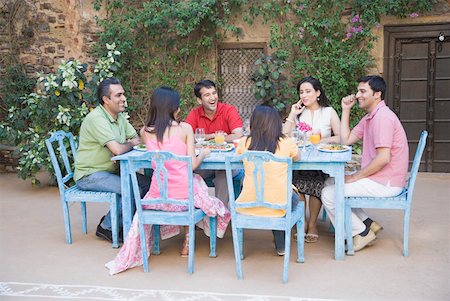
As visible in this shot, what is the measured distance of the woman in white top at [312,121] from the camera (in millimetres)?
4953

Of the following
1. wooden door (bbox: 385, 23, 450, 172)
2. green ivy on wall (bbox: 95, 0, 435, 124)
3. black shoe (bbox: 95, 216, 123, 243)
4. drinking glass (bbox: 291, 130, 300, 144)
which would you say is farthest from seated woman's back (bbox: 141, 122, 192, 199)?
wooden door (bbox: 385, 23, 450, 172)

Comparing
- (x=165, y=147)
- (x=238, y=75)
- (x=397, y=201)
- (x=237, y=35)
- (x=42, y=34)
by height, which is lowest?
(x=397, y=201)

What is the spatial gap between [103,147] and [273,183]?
1.70 meters

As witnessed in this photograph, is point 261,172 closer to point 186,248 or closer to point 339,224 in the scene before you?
point 339,224

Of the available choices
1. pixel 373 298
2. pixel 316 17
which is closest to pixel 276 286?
pixel 373 298

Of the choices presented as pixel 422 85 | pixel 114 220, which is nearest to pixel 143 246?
pixel 114 220

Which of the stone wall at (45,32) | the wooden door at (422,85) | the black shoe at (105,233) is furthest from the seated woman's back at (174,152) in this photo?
the wooden door at (422,85)

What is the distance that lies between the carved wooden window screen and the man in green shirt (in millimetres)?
3460

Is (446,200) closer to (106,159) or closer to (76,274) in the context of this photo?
(106,159)

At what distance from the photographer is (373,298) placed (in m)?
3.70

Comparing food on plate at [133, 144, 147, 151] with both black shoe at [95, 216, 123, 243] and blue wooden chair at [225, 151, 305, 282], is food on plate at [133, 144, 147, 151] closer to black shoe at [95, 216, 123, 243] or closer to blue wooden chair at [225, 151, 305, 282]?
black shoe at [95, 216, 123, 243]

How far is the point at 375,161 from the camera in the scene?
14.6ft

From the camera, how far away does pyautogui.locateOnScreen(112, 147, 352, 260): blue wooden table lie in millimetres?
4320

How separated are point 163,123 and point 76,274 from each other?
1.26m
